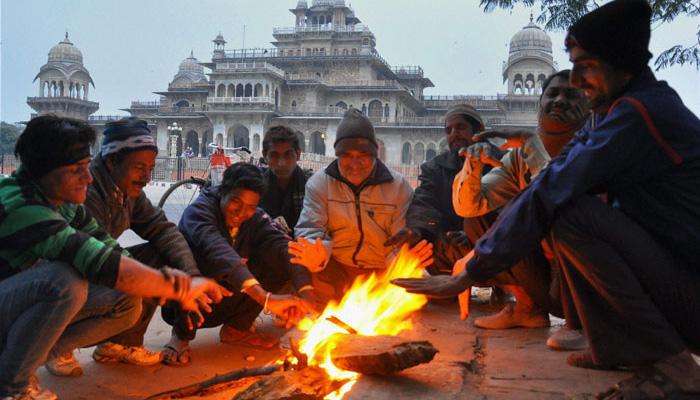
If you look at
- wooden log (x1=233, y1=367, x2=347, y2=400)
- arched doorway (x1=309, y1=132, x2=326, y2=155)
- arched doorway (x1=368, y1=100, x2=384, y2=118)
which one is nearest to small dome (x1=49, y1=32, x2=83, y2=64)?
arched doorway (x1=309, y1=132, x2=326, y2=155)

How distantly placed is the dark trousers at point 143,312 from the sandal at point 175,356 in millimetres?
166

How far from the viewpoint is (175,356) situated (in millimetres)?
3689

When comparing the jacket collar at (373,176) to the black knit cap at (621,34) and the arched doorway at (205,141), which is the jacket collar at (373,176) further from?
the arched doorway at (205,141)

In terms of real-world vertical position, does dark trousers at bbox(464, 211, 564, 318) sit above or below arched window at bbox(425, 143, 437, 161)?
below

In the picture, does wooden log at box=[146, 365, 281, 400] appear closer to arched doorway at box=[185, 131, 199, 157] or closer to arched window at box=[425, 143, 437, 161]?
arched window at box=[425, 143, 437, 161]

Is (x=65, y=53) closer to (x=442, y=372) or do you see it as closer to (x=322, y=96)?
(x=322, y=96)

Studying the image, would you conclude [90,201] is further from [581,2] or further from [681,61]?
[681,61]

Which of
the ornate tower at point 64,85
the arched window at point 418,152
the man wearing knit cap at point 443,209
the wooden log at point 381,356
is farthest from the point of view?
the ornate tower at point 64,85

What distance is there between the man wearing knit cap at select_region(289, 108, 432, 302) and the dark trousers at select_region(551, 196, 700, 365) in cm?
196

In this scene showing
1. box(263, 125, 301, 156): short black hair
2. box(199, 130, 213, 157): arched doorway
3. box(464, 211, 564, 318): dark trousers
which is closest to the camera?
box(464, 211, 564, 318): dark trousers

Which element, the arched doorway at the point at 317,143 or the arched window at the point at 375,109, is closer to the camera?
the arched doorway at the point at 317,143

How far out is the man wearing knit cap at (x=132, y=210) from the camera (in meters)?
3.39

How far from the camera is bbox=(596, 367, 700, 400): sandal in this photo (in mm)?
2176

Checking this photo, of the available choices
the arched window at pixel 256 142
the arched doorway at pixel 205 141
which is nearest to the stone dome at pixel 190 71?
the arched doorway at pixel 205 141
